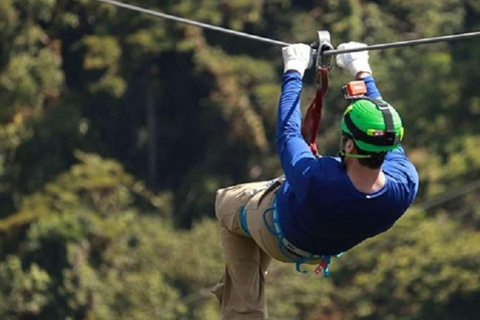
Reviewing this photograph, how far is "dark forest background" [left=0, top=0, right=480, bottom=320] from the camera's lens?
49.3 feet

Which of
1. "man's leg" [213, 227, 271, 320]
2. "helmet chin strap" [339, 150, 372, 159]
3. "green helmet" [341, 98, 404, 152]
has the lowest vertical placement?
"man's leg" [213, 227, 271, 320]

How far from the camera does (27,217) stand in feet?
50.3

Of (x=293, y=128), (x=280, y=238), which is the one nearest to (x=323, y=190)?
(x=293, y=128)

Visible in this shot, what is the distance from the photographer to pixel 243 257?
5395 millimetres

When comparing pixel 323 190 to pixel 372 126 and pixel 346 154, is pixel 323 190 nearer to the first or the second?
pixel 346 154

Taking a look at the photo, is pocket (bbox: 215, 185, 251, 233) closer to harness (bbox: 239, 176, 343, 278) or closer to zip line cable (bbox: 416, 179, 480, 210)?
harness (bbox: 239, 176, 343, 278)

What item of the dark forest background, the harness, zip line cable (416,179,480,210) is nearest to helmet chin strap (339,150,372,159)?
the harness

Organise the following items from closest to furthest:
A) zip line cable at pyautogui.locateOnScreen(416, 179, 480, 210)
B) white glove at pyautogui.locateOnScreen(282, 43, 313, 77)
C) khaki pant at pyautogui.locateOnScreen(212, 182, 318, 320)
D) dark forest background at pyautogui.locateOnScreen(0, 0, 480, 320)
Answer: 1. white glove at pyautogui.locateOnScreen(282, 43, 313, 77)
2. khaki pant at pyautogui.locateOnScreen(212, 182, 318, 320)
3. dark forest background at pyautogui.locateOnScreen(0, 0, 480, 320)
4. zip line cable at pyautogui.locateOnScreen(416, 179, 480, 210)

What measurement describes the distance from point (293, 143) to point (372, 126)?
0.85 ft

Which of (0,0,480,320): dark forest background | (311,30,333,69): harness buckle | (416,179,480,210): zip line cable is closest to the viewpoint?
(311,30,333,69): harness buckle

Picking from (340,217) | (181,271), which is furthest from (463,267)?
(340,217)

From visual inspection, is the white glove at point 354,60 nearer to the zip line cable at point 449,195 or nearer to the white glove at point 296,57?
the white glove at point 296,57

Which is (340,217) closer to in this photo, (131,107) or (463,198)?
(463,198)

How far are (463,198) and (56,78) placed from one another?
3.90 metres
